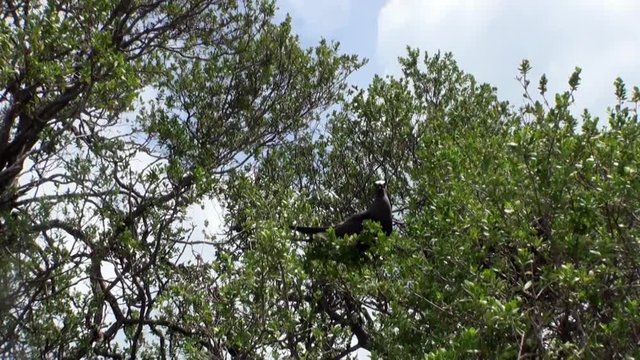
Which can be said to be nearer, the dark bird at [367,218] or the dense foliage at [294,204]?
the dense foliage at [294,204]

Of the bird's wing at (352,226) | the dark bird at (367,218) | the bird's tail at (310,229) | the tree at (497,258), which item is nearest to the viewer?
the tree at (497,258)

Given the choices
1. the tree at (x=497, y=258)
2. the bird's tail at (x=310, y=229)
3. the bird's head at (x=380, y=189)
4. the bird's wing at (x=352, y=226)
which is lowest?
the tree at (x=497, y=258)

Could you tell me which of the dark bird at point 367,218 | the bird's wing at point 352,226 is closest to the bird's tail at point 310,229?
the dark bird at point 367,218

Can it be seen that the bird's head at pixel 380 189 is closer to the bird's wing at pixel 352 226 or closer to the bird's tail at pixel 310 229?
the bird's wing at pixel 352 226

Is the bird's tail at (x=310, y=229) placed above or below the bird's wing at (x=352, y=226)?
below

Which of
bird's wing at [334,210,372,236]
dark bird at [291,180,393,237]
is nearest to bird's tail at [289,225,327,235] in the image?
dark bird at [291,180,393,237]

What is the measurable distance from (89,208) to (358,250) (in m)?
5.15

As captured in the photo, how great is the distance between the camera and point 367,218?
40.3 ft

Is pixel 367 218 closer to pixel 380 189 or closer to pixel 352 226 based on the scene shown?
pixel 352 226

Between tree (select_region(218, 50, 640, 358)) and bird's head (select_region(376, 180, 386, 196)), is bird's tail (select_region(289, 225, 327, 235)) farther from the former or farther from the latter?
bird's head (select_region(376, 180, 386, 196))

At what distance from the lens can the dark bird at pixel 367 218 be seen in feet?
37.8

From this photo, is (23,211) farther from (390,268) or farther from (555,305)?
(555,305)

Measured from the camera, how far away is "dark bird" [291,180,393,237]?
37.8 ft

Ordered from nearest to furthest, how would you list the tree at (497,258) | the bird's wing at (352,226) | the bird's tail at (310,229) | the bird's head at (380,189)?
the tree at (497,258) → the bird's tail at (310,229) → the bird's wing at (352,226) → the bird's head at (380,189)
